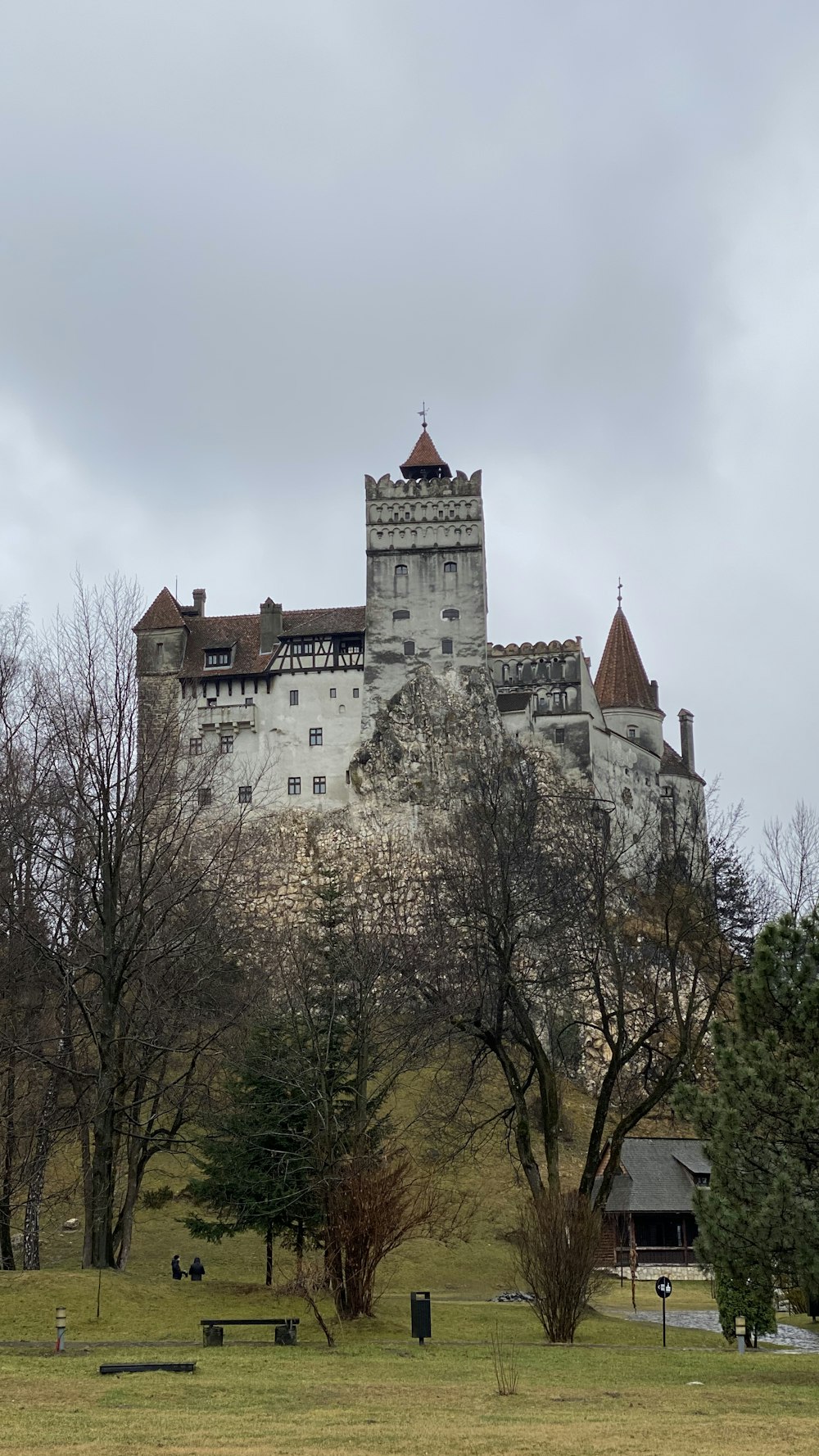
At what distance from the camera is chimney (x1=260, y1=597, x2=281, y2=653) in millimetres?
74688

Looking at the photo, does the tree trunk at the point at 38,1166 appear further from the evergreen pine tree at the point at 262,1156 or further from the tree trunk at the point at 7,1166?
the evergreen pine tree at the point at 262,1156

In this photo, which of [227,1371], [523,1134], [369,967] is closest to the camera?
[227,1371]

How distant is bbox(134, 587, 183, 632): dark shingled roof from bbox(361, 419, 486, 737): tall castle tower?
A: 10.7 metres

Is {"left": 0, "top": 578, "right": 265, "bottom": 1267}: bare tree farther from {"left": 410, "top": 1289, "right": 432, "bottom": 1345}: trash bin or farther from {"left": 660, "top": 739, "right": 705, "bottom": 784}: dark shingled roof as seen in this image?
{"left": 660, "top": 739, "right": 705, "bottom": 784}: dark shingled roof

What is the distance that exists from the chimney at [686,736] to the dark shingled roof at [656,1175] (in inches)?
1535

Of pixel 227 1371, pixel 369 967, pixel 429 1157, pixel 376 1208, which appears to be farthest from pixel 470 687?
pixel 227 1371

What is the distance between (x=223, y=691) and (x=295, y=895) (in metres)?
12.1

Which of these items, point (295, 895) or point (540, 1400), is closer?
point (540, 1400)

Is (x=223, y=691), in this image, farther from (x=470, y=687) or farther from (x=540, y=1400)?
(x=540, y=1400)

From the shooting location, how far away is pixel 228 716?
72438 millimetres

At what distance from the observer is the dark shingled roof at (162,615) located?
2985 inches

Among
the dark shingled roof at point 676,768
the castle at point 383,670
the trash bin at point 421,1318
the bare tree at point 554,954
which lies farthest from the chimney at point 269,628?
the trash bin at point 421,1318

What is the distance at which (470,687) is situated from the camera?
71250 millimetres

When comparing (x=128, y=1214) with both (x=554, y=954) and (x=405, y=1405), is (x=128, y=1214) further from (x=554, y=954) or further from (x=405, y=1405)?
(x=405, y=1405)
